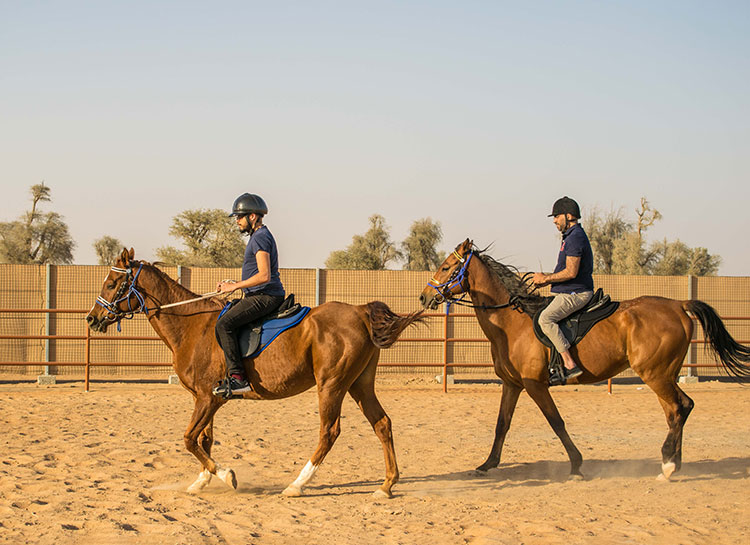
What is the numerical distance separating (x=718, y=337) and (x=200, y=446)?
17.1 ft

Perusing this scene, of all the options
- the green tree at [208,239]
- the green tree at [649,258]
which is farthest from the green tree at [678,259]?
the green tree at [208,239]

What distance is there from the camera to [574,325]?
687 centimetres

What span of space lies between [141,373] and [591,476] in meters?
11.7

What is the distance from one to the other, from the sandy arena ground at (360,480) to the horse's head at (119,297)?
147 cm

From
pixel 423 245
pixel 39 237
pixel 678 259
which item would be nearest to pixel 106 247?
pixel 39 237

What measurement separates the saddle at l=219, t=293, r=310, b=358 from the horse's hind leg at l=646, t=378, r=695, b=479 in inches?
136

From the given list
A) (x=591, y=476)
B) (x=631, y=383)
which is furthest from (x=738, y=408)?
(x=591, y=476)

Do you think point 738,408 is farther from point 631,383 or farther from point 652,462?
point 652,462

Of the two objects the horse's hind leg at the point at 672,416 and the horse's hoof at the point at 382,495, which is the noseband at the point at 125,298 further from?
the horse's hind leg at the point at 672,416

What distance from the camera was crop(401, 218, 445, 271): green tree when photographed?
4681 cm

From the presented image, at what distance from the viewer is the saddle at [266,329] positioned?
6.11 meters

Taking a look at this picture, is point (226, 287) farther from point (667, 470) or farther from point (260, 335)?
point (667, 470)

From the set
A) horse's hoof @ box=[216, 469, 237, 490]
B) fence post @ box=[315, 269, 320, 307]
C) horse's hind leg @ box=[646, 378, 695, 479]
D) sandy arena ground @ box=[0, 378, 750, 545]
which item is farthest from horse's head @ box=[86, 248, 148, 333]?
fence post @ box=[315, 269, 320, 307]

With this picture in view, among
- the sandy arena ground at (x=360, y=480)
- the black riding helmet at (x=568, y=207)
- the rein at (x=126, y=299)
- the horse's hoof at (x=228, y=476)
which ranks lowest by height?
the sandy arena ground at (x=360, y=480)
